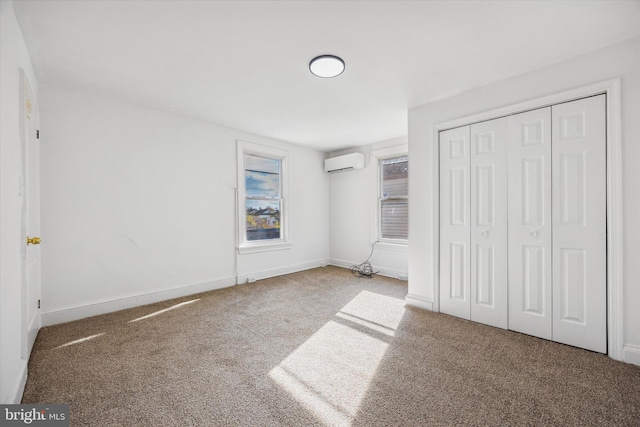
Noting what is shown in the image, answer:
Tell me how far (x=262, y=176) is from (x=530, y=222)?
3758mm

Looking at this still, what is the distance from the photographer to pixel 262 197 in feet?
15.1

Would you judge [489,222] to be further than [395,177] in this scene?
No

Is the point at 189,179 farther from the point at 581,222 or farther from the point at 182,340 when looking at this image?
the point at 581,222

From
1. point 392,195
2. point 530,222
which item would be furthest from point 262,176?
point 530,222

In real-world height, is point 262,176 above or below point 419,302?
above

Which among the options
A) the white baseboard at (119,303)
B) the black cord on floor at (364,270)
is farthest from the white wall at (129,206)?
the black cord on floor at (364,270)

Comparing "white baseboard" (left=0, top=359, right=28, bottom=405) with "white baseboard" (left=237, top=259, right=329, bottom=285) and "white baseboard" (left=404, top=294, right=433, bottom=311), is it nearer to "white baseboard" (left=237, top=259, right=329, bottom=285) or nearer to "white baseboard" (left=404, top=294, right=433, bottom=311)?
"white baseboard" (left=237, top=259, right=329, bottom=285)

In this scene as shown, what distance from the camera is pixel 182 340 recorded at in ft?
7.84

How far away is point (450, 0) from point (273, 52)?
4.25 ft

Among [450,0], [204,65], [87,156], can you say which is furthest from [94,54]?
[450,0]

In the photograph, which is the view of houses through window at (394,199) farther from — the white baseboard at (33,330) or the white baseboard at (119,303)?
the white baseboard at (33,330)

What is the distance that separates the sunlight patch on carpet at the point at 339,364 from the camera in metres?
1.60

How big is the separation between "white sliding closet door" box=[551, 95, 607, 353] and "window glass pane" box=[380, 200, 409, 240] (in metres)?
2.38

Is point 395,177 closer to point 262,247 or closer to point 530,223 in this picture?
point 530,223
